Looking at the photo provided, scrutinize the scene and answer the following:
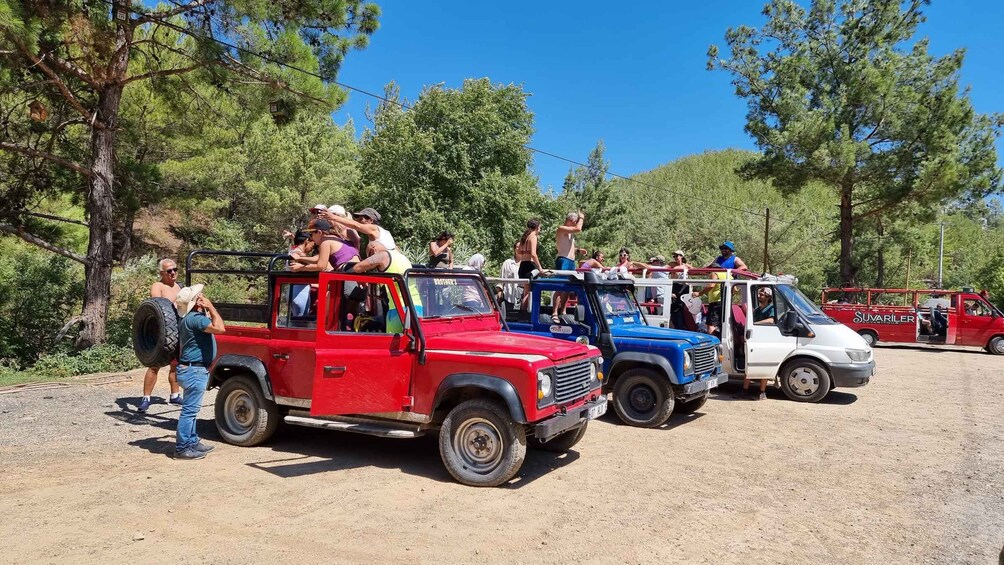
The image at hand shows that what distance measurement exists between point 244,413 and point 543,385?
3506 millimetres

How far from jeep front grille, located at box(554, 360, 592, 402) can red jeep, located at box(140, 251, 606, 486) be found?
1cm

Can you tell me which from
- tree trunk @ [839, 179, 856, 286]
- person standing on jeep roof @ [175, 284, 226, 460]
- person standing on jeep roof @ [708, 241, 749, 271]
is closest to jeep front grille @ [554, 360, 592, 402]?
person standing on jeep roof @ [175, 284, 226, 460]

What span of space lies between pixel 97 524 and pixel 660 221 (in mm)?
52250

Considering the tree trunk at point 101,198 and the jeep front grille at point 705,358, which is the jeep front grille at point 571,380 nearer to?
the jeep front grille at point 705,358

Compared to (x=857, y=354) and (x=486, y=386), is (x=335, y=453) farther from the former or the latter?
(x=857, y=354)

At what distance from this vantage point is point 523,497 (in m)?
5.52

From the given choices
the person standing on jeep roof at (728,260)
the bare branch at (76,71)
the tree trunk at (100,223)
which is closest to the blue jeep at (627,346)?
the person standing on jeep roof at (728,260)

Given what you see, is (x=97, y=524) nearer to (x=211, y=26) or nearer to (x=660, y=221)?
(x=211, y=26)

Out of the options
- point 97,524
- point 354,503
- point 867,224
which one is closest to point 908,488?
point 354,503

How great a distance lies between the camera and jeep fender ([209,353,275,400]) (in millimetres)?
6691

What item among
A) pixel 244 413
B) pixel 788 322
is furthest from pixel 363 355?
pixel 788 322

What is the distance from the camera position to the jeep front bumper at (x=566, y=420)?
5.49 meters

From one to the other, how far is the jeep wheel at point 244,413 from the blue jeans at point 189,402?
412 mm

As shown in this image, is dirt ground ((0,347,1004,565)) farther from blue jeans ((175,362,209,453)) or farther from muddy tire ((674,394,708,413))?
muddy tire ((674,394,708,413))
